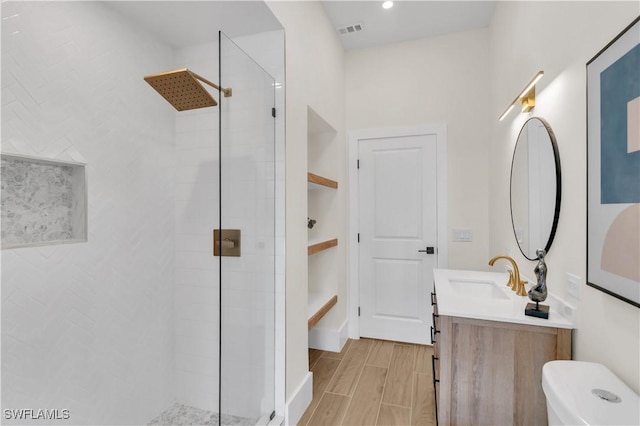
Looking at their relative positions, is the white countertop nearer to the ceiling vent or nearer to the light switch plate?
the light switch plate

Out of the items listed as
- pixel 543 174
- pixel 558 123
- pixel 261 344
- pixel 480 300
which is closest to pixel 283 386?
pixel 261 344

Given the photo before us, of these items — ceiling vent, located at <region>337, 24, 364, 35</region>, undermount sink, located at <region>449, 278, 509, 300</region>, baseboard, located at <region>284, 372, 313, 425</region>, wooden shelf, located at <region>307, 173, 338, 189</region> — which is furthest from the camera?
ceiling vent, located at <region>337, 24, 364, 35</region>

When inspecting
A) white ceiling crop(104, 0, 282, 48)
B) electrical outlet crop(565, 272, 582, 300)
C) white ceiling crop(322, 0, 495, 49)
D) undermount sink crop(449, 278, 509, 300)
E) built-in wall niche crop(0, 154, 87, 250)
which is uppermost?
white ceiling crop(322, 0, 495, 49)

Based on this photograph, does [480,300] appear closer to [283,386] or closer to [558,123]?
[558,123]

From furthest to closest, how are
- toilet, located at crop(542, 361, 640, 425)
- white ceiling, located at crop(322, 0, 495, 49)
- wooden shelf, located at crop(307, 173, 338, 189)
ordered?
1. white ceiling, located at crop(322, 0, 495, 49)
2. wooden shelf, located at crop(307, 173, 338, 189)
3. toilet, located at crop(542, 361, 640, 425)

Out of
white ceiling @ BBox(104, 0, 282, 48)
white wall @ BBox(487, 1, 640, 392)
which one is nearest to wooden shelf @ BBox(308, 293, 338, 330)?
white wall @ BBox(487, 1, 640, 392)

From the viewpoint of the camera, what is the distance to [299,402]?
1969 millimetres

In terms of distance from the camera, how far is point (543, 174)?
1657 mm

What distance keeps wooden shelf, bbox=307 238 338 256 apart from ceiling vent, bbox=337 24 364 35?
196cm

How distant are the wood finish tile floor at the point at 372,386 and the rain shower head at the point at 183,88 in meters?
1.99

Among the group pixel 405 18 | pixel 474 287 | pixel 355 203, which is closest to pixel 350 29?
pixel 405 18

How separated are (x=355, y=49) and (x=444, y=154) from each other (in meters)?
1.44

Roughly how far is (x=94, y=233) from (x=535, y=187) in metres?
2.52

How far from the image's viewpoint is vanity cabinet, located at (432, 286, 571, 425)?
1358 millimetres
